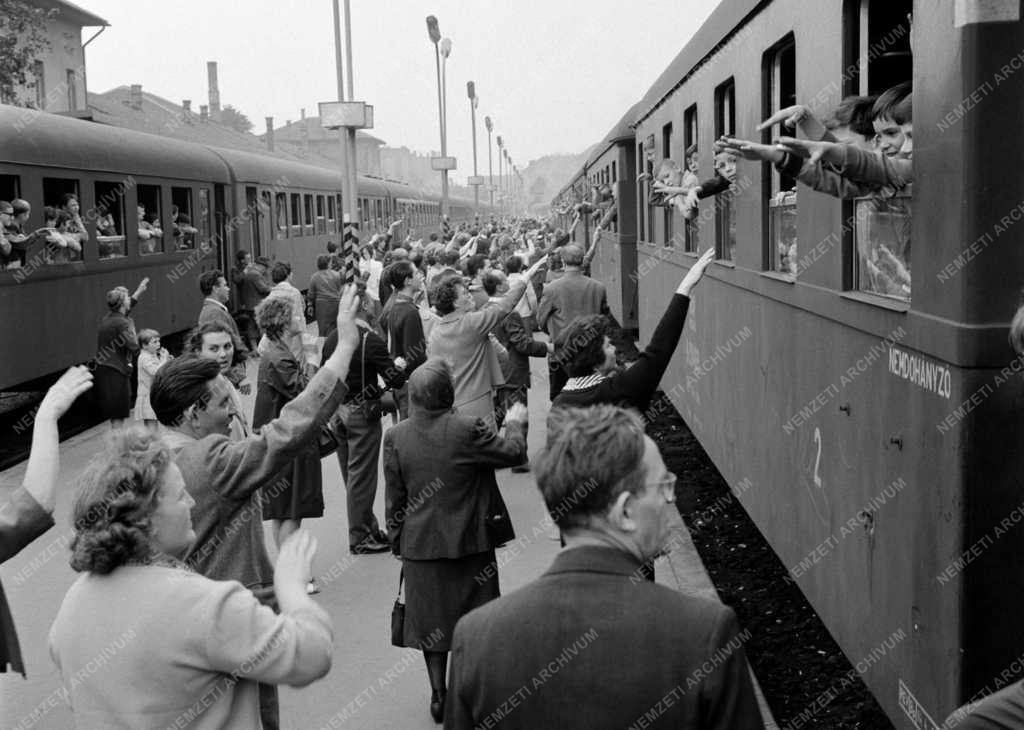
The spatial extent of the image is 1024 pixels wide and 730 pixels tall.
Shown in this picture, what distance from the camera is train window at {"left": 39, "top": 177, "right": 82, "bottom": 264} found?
1341cm

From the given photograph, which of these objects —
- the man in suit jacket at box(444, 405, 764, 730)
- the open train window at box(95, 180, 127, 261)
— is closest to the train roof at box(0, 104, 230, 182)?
the open train window at box(95, 180, 127, 261)

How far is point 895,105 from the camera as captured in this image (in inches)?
173

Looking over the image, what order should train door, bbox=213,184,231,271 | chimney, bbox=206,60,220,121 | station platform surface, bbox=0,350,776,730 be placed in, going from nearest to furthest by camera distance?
station platform surface, bbox=0,350,776,730 < train door, bbox=213,184,231,271 < chimney, bbox=206,60,220,121

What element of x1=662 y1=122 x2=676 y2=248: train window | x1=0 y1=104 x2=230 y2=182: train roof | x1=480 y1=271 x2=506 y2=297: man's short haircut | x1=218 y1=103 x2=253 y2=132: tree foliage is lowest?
x1=480 y1=271 x2=506 y2=297: man's short haircut

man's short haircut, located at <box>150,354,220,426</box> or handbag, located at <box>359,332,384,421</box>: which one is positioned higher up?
man's short haircut, located at <box>150,354,220,426</box>

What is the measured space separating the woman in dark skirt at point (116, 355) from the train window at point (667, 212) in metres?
4.79

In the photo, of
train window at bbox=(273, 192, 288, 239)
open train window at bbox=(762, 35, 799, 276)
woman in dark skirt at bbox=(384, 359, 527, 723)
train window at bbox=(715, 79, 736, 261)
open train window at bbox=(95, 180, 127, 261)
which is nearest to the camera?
woman in dark skirt at bbox=(384, 359, 527, 723)

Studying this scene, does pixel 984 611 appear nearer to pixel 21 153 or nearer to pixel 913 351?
pixel 913 351

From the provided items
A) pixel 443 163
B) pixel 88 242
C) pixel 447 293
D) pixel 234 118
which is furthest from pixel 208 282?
pixel 234 118

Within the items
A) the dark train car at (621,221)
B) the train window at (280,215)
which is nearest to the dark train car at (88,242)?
the train window at (280,215)

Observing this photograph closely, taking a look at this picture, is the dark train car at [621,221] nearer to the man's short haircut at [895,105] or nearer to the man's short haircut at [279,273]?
the man's short haircut at [279,273]

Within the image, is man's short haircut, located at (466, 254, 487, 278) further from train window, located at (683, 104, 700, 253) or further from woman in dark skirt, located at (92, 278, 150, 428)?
woman in dark skirt, located at (92, 278, 150, 428)

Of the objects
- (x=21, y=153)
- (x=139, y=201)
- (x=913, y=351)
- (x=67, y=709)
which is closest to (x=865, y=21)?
(x=913, y=351)

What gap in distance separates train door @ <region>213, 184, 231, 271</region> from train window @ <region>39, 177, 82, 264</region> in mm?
6806
